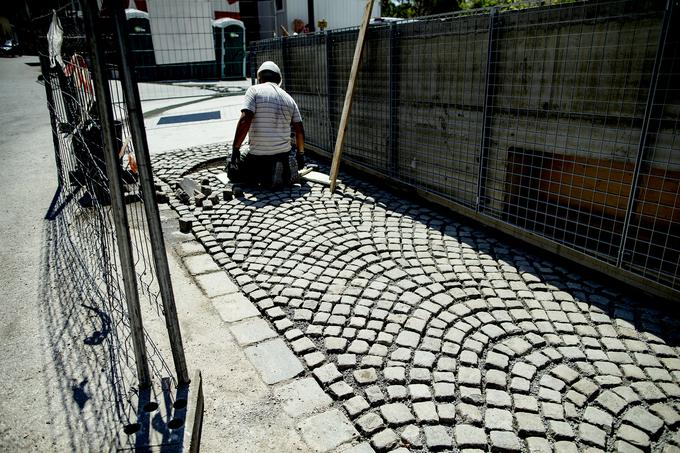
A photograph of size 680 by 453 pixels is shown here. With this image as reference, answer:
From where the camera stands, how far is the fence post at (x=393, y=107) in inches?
235

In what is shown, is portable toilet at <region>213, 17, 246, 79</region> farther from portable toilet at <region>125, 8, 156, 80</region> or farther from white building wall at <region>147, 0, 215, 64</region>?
white building wall at <region>147, 0, 215, 64</region>

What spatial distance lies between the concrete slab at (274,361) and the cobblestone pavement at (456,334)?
0.28ft

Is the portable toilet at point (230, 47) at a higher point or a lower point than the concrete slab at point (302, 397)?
higher

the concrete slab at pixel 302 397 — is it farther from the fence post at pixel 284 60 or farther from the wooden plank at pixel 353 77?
the fence post at pixel 284 60

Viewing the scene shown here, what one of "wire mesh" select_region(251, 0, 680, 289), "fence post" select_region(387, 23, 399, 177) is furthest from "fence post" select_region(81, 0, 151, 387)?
"fence post" select_region(387, 23, 399, 177)

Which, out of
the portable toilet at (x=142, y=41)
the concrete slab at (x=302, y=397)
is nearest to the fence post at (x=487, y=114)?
the concrete slab at (x=302, y=397)

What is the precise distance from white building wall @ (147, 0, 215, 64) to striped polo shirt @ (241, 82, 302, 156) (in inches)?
347

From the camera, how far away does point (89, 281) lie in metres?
4.13

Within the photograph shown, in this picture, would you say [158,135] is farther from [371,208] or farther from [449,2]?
[449,2]

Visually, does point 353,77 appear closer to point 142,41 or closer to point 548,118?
point 548,118

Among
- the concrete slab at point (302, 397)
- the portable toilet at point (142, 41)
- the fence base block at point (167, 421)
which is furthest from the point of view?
the portable toilet at point (142, 41)

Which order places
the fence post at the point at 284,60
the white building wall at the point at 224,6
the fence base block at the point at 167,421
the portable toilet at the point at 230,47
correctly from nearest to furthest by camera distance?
the fence base block at the point at 167,421 → the fence post at the point at 284,60 → the portable toilet at the point at 230,47 → the white building wall at the point at 224,6

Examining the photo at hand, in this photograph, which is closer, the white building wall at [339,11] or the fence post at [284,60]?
the fence post at [284,60]

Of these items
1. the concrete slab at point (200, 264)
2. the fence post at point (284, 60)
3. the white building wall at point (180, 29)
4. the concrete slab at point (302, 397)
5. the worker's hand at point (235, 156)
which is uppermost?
the white building wall at point (180, 29)
